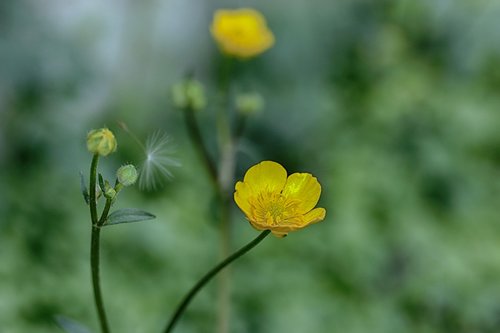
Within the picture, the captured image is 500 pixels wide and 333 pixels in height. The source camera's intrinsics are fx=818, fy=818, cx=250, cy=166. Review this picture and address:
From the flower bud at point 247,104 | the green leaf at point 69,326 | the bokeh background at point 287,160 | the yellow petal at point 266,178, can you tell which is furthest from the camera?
the bokeh background at point 287,160

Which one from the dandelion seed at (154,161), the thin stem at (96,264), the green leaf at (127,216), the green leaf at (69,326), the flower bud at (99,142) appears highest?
the flower bud at (99,142)

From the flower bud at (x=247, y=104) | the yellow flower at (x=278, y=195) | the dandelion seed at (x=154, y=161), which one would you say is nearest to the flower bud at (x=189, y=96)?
the flower bud at (x=247, y=104)

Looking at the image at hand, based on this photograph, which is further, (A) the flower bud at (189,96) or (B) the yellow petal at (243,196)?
(A) the flower bud at (189,96)

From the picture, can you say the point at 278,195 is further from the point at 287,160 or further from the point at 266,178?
Answer: the point at 287,160

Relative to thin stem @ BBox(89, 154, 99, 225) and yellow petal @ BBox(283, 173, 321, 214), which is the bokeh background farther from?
thin stem @ BBox(89, 154, 99, 225)

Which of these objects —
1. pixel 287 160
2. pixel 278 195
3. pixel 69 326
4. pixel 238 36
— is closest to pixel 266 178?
pixel 278 195

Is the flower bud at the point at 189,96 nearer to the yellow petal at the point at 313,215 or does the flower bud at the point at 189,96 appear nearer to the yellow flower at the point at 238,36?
the yellow flower at the point at 238,36

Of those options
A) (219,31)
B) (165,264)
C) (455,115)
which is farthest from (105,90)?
(455,115)

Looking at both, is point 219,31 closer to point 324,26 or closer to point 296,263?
point 296,263

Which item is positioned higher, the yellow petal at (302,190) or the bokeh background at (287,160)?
the yellow petal at (302,190)
